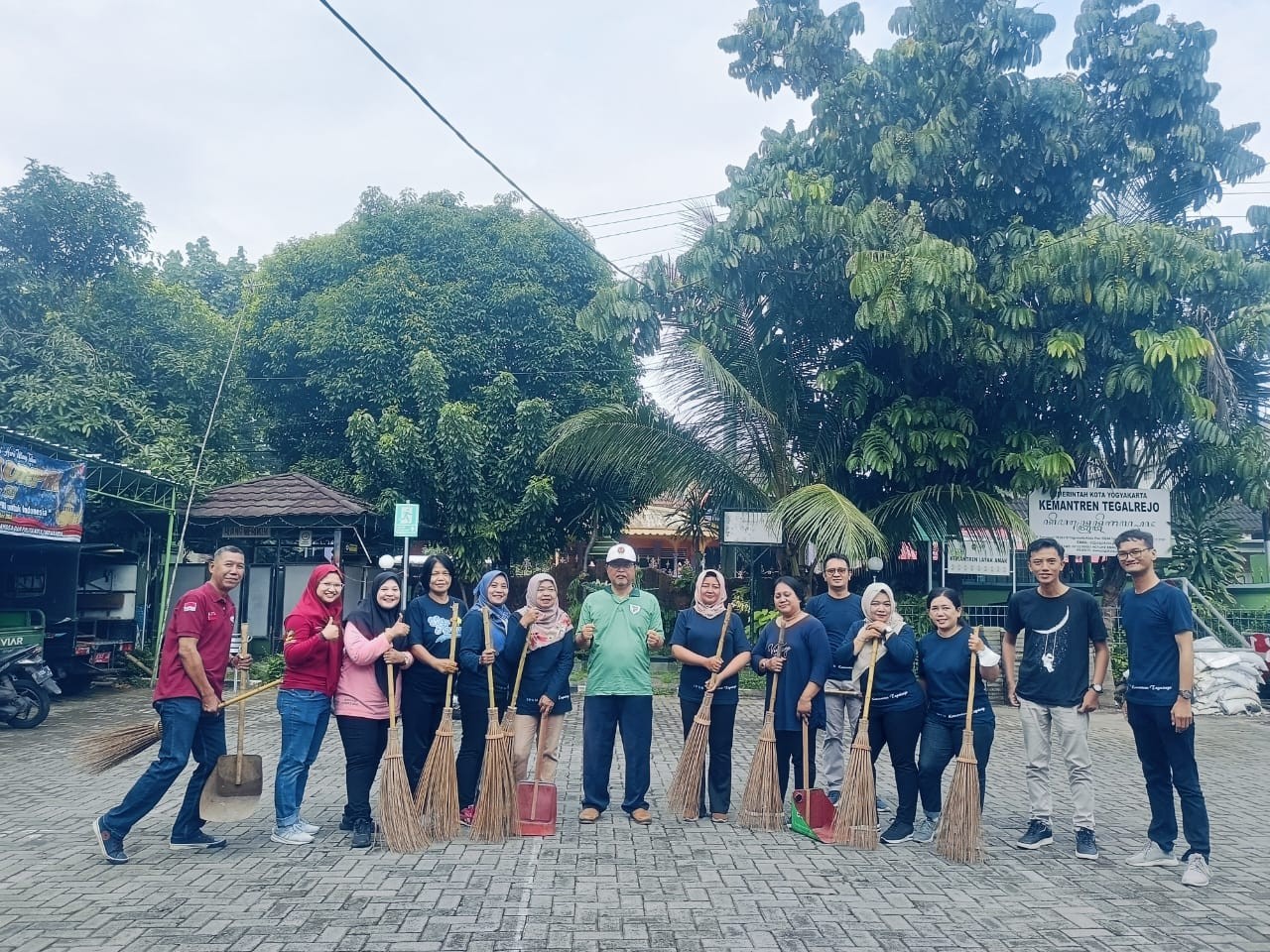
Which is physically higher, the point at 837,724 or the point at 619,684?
the point at 619,684

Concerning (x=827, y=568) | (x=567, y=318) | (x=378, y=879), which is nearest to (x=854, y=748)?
(x=827, y=568)

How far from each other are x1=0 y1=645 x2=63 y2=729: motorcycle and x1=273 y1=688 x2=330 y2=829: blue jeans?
6111 millimetres

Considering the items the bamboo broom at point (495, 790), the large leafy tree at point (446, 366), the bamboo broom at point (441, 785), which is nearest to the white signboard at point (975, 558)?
the large leafy tree at point (446, 366)

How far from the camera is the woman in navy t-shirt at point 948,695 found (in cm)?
538

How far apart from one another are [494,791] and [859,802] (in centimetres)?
203

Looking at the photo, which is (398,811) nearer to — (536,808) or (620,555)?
(536,808)

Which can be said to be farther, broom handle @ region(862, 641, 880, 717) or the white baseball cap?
the white baseball cap

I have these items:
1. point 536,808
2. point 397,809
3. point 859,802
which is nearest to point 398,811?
point 397,809

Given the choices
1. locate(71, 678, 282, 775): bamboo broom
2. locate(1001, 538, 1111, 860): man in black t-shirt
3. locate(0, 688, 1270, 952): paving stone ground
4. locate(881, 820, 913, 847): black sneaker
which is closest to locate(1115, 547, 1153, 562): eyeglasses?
locate(1001, 538, 1111, 860): man in black t-shirt

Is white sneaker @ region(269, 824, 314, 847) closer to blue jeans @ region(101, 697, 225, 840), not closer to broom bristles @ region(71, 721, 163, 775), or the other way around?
blue jeans @ region(101, 697, 225, 840)

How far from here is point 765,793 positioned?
582cm

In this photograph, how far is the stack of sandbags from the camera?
1191cm

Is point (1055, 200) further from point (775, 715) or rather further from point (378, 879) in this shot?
point (378, 879)

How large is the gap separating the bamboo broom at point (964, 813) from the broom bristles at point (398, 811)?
2810mm
